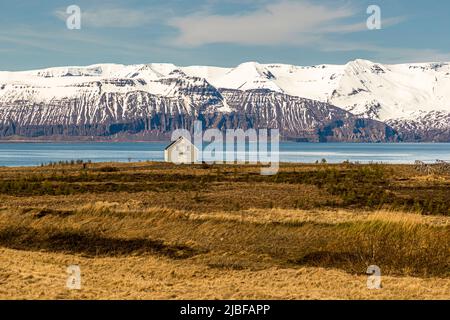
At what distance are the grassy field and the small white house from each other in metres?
51.2

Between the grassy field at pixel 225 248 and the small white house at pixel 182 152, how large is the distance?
51160 mm

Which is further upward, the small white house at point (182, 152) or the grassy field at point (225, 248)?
the small white house at point (182, 152)

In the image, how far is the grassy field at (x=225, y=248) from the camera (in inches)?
750

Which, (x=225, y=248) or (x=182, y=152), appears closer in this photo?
(x=225, y=248)

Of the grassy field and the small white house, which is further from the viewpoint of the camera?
the small white house

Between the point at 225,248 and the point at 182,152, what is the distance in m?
A: 70.2

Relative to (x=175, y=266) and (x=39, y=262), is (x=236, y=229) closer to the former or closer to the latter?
(x=175, y=266)

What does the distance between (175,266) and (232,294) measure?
233 inches

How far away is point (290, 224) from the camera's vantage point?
30312 mm

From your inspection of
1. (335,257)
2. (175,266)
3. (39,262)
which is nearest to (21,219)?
(39,262)

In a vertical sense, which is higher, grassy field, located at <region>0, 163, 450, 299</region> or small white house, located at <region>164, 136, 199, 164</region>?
small white house, located at <region>164, 136, 199, 164</region>

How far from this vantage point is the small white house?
95.9 metres

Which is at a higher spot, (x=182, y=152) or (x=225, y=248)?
(x=182, y=152)

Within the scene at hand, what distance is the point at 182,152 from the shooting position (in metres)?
96.4
